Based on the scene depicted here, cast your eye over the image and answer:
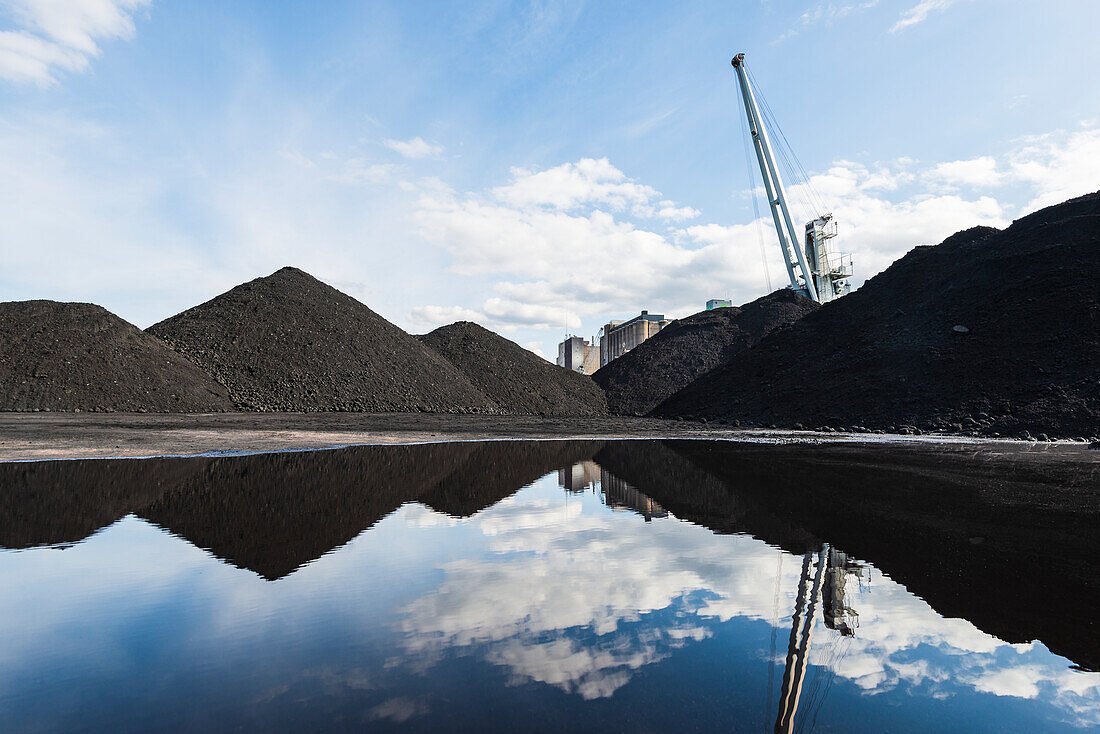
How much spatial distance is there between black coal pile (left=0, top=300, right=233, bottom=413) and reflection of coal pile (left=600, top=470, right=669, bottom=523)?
100 feet

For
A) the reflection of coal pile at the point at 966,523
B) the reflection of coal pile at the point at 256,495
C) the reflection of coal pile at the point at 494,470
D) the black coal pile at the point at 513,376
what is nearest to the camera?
the reflection of coal pile at the point at 966,523

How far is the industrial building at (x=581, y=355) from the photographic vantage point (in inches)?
3546

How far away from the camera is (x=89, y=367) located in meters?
31.3

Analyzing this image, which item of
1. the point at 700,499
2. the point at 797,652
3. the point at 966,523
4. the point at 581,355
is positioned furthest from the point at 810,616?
the point at 581,355

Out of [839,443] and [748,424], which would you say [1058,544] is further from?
[748,424]

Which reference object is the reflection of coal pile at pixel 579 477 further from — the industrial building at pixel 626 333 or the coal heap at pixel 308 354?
the industrial building at pixel 626 333

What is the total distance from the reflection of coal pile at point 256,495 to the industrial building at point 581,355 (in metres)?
76.7

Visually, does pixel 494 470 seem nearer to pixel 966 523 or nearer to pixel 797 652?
pixel 966 523

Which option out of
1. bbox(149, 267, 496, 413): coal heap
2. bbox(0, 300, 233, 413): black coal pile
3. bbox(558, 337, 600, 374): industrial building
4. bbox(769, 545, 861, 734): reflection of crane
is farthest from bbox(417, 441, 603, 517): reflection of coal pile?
bbox(558, 337, 600, 374): industrial building

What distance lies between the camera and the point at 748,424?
26.7 m

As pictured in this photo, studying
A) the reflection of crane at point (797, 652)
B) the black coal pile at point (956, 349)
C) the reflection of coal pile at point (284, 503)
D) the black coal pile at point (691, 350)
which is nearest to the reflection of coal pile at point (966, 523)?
the reflection of crane at point (797, 652)

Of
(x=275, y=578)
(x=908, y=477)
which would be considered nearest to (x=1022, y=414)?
(x=908, y=477)

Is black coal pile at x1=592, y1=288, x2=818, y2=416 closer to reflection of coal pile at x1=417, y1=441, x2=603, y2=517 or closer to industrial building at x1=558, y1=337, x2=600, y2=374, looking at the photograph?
reflection of coal pile at x1=417, y1=441, x2=603, y2=517

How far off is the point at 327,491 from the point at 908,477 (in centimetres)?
959
